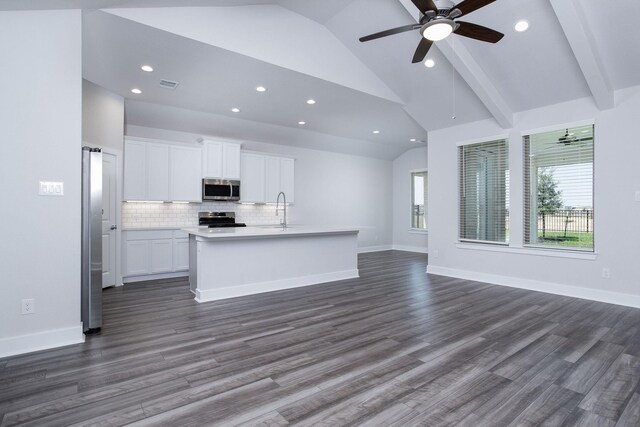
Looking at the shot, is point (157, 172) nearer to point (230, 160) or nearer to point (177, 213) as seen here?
point (177, 213)

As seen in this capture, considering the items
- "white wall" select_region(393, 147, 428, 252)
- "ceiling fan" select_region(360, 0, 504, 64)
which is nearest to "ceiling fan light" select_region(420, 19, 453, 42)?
"ceiling fan" select_region(360, 0, 504, 64)

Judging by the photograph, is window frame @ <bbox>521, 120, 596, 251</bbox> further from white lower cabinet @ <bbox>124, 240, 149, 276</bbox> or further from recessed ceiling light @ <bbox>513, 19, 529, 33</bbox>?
white lower cabinet @ <bbox>124, 240, 149, 276</bbox>

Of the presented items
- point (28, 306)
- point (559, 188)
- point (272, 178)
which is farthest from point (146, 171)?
point (559, 188)

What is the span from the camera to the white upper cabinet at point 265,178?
6938mm

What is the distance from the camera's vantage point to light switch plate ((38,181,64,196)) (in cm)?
284

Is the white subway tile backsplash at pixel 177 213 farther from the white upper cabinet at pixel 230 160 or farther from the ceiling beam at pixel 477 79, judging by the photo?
the ceiling beam at pixel 477 79

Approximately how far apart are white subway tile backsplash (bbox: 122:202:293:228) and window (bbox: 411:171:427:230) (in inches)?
177

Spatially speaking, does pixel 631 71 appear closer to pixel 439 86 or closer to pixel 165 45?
pixel 439 86

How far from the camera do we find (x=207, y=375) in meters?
2.35

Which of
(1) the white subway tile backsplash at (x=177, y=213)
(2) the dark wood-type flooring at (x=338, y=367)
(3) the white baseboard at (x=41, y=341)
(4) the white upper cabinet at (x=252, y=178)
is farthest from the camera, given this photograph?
(4) the white upper cabinet at (x=252, y=178)

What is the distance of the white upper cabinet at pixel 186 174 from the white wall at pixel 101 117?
958 millimetres

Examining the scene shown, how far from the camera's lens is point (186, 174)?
6.11 metres

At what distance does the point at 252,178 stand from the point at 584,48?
5.64 m

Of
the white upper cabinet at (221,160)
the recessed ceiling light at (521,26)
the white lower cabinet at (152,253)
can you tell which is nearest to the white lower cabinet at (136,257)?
the white lower cabinet at (152,253)
